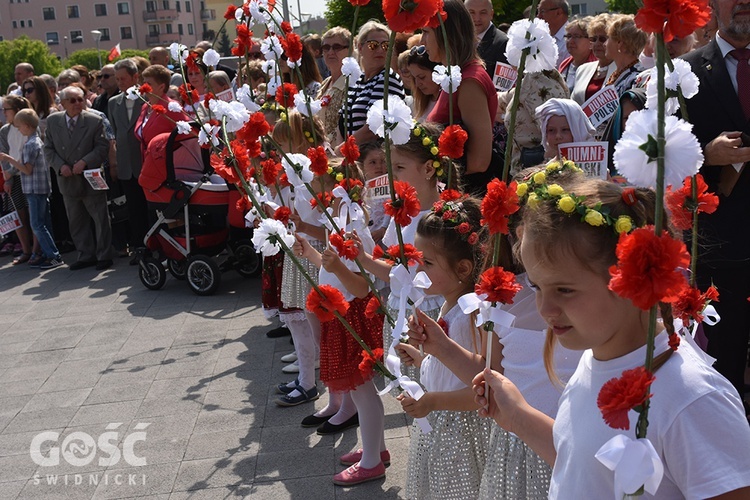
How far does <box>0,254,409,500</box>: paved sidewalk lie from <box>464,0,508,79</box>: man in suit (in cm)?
257

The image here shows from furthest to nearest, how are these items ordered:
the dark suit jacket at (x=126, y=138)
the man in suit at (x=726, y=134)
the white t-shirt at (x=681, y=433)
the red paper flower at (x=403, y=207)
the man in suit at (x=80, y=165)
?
the man in suit at (x=80, y=165) → the dark suit jacket at (x=126, y=138) → the man in suit at (x=726, y=134) → the red paper flower at (x=403, y=207) → the white t-shirt at (x=681, y=433)

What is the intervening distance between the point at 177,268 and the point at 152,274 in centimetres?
26

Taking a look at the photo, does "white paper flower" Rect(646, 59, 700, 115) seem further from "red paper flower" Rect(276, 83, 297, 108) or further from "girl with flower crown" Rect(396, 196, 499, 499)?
"red paper flower" Rect(276, 83, 297, 108)

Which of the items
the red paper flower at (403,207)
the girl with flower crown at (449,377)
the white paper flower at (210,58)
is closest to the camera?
the red paper flower at (403,207)

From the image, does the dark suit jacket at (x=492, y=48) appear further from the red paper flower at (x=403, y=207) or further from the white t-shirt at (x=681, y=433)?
the white t-shirt at (x=681, y=433)

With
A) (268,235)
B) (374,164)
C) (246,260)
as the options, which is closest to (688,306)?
(268,235)

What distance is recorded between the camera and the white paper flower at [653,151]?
129 centimetres

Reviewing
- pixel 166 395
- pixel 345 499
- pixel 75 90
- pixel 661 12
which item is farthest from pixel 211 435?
pixel 75 90

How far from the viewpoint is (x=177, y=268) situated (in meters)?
8.57

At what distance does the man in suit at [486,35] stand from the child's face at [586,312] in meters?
4.54

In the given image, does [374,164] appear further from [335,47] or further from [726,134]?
[335,47]

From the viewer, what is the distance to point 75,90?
32.0 ft

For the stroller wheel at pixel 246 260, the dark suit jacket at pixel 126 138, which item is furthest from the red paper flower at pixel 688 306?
the dark suit jacket at pixel 126 138

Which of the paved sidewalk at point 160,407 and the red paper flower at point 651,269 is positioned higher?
the red paper flower at point 651,269
